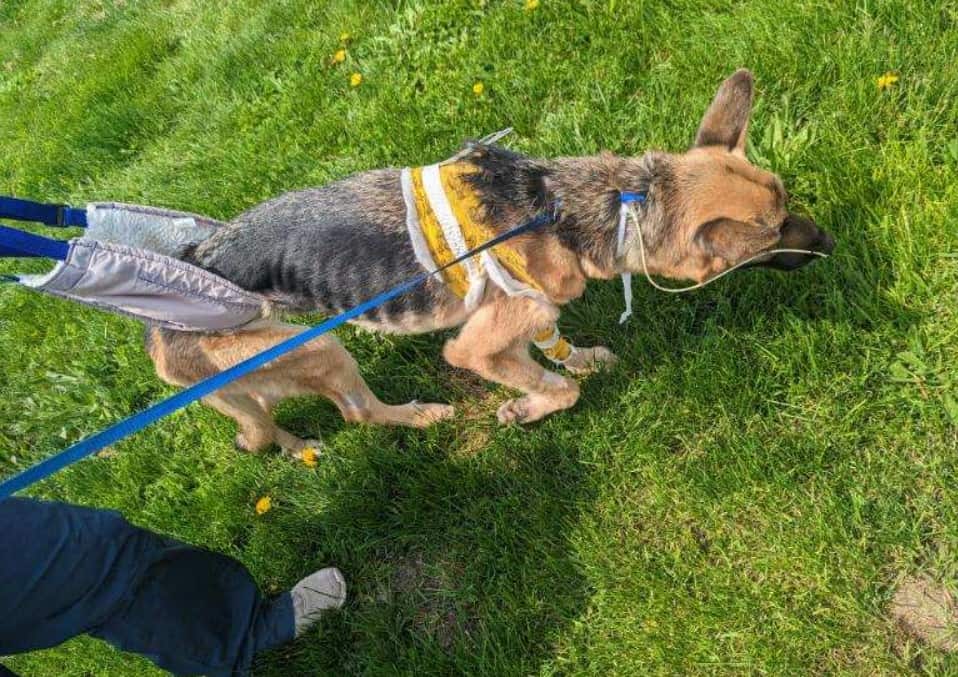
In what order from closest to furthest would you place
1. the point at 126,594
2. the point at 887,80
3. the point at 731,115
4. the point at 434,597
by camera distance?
the point at 126,594, the point at 731,115, the point at 434,597, the point at 887,80

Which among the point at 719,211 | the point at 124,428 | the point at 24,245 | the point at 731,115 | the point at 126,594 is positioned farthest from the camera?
the point at 731,115

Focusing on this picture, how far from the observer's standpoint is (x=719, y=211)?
2.73 meters

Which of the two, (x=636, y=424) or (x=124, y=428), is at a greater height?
(x=124, y=428)

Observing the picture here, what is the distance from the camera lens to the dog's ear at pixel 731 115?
115 inches

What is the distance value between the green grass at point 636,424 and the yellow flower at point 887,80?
0.04m

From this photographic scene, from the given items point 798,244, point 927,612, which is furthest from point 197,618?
point 798,244

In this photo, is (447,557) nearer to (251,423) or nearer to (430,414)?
(430,414)

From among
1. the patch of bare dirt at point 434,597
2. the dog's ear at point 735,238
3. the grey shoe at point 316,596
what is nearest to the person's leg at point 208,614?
the grey shoe at point 316,596

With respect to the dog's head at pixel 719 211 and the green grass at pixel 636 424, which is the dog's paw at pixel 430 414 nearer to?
the green grass at pixel 636 424

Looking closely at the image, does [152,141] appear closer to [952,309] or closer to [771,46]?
[771,46]

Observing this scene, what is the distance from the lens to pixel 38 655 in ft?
11.8

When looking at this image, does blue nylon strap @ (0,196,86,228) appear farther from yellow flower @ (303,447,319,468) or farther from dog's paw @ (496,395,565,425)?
dog's paw @ (496,395,565,425)

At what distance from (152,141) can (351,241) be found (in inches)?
162

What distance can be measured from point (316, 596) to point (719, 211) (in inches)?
101
